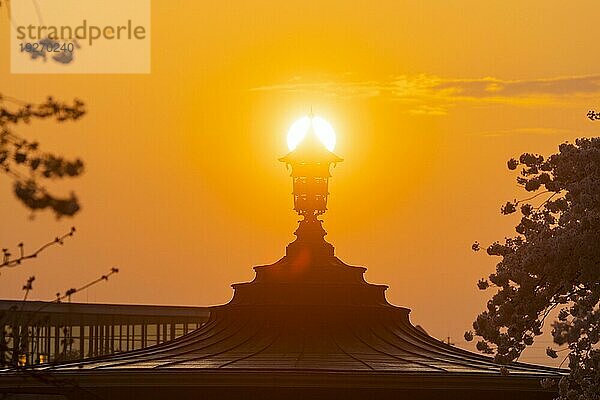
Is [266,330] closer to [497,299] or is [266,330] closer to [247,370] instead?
[247,370]

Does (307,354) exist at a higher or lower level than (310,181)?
lower

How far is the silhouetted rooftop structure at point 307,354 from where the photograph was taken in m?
44.4

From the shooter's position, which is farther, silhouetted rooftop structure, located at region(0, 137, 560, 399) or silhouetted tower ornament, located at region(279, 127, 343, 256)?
silhouetted tower ornament, located at region(279, 127, 343, 256)

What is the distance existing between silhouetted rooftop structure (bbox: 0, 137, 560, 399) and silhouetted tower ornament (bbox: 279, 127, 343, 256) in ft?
0.16

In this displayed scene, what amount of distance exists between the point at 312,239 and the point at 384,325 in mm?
4545

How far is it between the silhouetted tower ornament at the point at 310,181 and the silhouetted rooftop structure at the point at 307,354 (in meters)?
0.05

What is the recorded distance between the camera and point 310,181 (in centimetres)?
5428

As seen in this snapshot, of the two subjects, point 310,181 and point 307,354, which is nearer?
point 307,354

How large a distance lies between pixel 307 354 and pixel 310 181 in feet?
25.9

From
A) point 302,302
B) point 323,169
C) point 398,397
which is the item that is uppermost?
point 323,169

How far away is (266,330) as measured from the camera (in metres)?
50.7

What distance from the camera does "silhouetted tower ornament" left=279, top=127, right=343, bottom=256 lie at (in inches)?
2127

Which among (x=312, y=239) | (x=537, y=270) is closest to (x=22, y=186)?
(x=537, y=270)

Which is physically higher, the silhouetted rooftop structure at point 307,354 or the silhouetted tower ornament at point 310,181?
the silhouetted tower ornament at point 310,181
